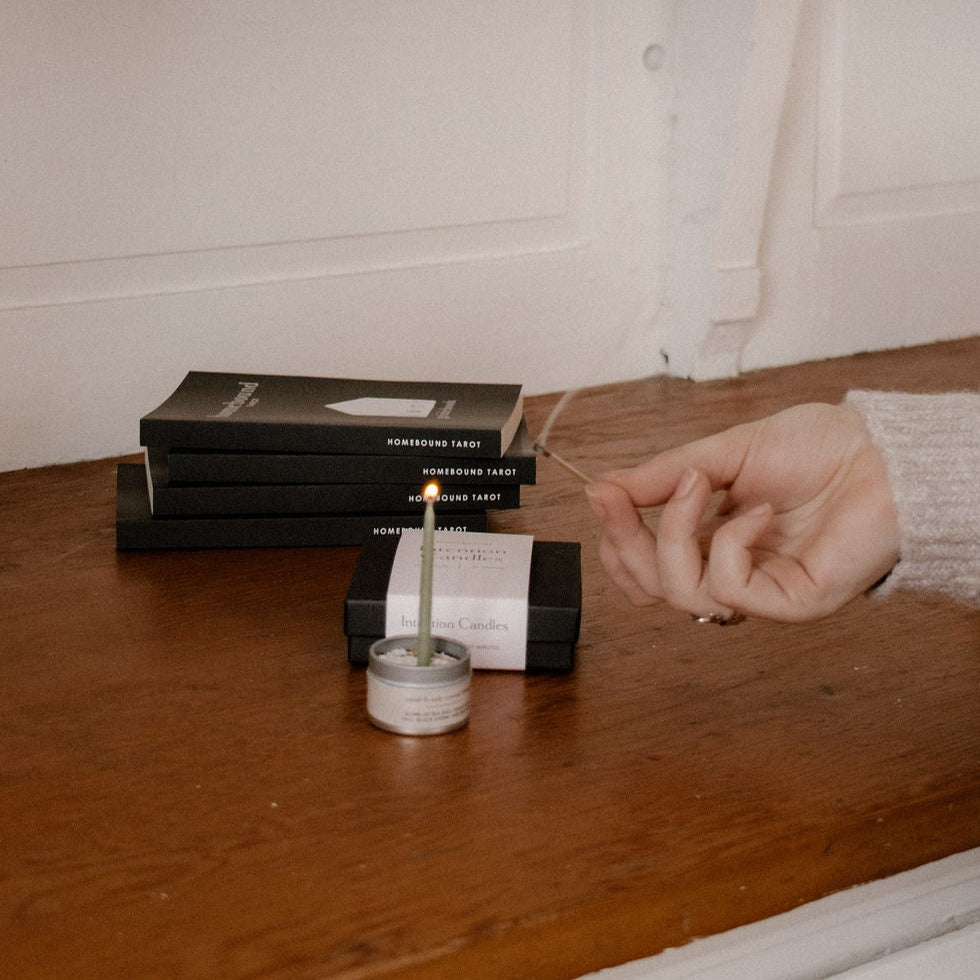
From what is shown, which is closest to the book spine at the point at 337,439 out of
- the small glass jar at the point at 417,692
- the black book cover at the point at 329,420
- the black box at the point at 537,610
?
the black book cover at the point at 329,420

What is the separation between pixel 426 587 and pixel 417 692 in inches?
2.7

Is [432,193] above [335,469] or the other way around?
above

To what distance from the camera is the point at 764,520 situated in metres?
0.82

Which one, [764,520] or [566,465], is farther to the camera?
[566,465]

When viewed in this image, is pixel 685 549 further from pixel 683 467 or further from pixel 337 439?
pixel 337 439

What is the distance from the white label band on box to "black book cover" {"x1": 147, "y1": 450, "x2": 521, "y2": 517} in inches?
7.6

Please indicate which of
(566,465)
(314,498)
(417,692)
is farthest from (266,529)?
(417,692)

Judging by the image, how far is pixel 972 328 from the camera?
215cm

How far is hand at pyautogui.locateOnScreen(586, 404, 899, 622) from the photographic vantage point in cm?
85

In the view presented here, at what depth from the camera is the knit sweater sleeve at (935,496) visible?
858 mm

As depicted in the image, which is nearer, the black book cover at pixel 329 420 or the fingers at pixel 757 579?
the fingers at pixel 757 579

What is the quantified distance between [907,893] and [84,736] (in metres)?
0.52

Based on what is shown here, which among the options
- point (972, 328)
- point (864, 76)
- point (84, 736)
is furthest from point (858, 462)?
point (972, 328)

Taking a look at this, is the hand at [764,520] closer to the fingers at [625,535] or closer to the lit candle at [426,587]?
the fingers at [625,535]
